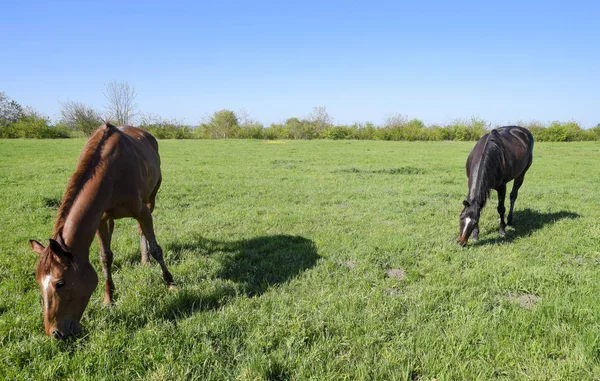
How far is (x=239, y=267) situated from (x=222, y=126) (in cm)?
6118

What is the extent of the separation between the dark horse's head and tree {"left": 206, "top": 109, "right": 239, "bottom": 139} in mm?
59405

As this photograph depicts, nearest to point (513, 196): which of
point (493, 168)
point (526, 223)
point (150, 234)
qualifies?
point (526, 223)

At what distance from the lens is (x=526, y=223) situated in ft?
22.5

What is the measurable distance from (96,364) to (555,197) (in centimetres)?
1154

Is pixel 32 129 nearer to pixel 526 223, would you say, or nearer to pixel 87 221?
pixel 87 221

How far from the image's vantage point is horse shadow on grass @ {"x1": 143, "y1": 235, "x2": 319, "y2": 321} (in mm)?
3439

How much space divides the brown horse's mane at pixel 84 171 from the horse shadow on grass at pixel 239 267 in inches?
49.6

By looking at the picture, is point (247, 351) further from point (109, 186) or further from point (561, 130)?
point (561, 130)

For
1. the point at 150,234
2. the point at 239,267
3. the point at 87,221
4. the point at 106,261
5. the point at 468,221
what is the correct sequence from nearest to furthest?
the point at 87,221
the point at 106,261
the point at 150,234
the point at 239,267
the point at 468,221

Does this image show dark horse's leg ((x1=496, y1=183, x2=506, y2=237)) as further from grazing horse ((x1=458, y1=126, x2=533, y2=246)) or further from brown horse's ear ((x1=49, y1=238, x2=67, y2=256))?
brown horse's ear ((x1=49, y1=238, x2=67, y2=256))

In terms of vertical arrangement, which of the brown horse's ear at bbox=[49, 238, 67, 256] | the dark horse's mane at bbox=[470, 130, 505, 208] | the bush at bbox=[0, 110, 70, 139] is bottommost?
the brown horse's ear at bbox=[49, 238, 67, 256]

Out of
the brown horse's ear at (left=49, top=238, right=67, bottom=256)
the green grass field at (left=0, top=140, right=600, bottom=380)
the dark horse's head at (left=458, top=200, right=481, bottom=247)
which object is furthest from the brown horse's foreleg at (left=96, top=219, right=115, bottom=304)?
the dark horse's head at (left=458, top=200, right=481, bottom=247)

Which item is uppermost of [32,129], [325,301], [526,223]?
[32,129]

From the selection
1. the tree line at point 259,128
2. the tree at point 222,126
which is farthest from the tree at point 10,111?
the tree at point 222,126
